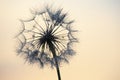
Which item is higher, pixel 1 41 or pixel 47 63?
pixel 1 41

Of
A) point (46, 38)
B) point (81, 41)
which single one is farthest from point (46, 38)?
point (81, 41)

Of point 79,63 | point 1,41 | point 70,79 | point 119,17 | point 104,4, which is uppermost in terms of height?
point 104,4

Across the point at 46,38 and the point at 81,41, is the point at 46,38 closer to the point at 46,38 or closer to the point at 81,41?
the point at 46,38

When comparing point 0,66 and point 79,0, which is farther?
point 79,0

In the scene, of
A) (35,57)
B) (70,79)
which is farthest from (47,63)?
(70,79)

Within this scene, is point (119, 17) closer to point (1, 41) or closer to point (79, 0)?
point (79, 0)
